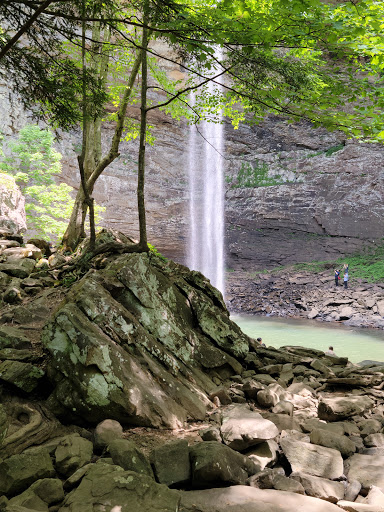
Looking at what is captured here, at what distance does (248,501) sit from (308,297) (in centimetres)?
1951

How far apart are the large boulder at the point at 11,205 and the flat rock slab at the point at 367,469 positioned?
1186cm

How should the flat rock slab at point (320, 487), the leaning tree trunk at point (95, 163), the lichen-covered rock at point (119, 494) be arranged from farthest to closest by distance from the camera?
the leaning tree trunk at point (95, 163)
the flat rock slab at point (320, 487)
the lichen-covered rock at point (119, 494)

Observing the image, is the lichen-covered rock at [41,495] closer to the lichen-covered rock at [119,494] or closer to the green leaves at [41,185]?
the lichen-covered rock at [119,494]

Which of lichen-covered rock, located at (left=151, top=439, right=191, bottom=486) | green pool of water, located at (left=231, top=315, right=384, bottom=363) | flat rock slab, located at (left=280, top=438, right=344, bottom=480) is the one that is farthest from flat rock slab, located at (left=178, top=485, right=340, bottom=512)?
green pool of water, located at (left=231, top=315, right=384, bottom=363)

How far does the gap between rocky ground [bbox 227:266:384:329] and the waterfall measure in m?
3.60

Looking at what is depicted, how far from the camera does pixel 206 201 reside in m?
29.5

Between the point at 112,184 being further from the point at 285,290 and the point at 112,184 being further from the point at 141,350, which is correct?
the point at 141,350

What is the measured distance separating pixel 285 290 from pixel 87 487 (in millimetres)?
21307

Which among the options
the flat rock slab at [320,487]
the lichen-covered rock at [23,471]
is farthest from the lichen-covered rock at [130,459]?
the flat rock slab at [320,487]

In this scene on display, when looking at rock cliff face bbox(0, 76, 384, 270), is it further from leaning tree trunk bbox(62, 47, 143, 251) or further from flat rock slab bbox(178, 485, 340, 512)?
flat rock slab bbox(178, 485, 340, 512)

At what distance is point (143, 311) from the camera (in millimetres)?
4898

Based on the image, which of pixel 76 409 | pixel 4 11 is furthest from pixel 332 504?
pixel 4 11

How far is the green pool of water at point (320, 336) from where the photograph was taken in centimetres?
1160

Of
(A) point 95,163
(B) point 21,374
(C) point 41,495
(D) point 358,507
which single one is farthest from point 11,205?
(D) point 358,507
